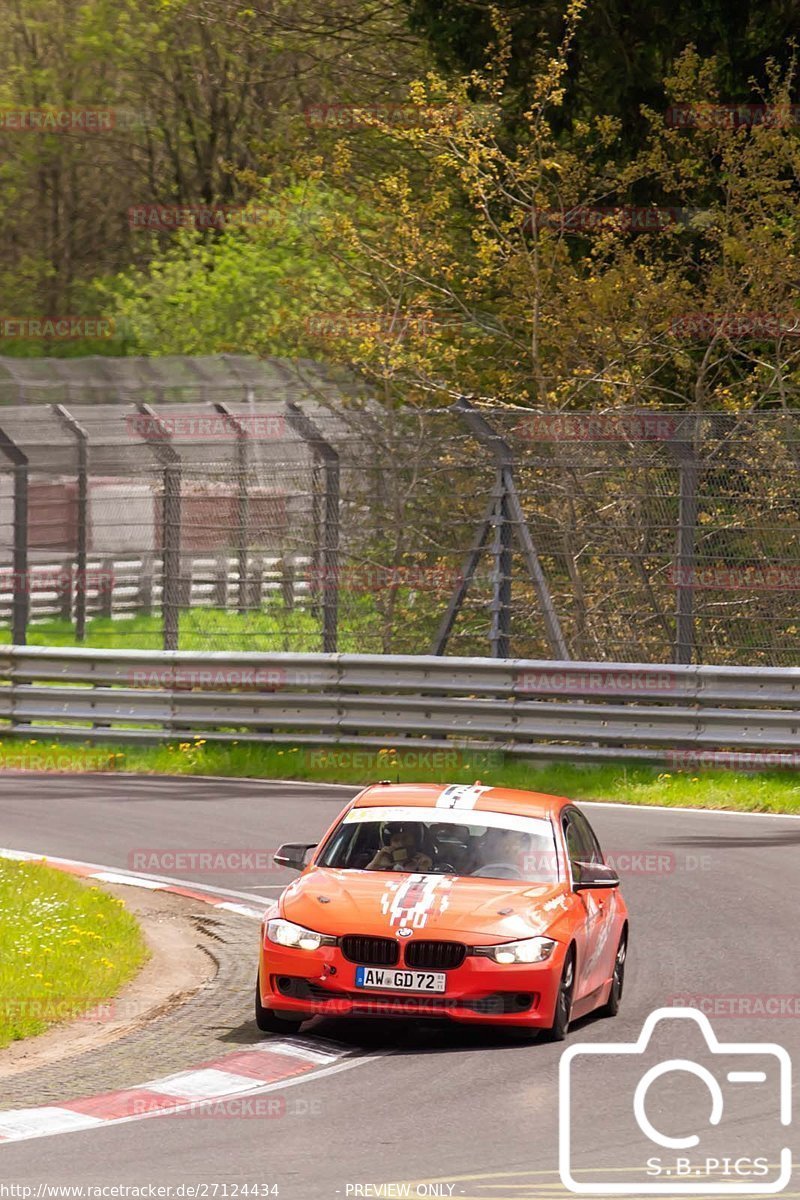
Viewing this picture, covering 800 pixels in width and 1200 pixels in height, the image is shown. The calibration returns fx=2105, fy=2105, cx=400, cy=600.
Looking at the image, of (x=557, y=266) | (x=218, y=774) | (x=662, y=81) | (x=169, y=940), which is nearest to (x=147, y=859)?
(x=169, y=940)

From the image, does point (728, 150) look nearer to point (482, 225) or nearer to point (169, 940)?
point (482, 225)

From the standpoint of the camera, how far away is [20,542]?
23797mm

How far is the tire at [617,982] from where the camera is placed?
1066cm

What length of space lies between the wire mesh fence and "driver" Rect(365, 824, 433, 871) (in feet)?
31.9

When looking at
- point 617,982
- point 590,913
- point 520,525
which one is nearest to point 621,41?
point 520,525

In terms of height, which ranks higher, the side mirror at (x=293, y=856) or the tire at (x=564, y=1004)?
the side mirror at (x=293, y=856)

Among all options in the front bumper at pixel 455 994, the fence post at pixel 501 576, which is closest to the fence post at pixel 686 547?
the fence post at pixel 501 576

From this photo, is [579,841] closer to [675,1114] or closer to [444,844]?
[444,844]

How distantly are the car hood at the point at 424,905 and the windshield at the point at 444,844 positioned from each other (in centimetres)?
15

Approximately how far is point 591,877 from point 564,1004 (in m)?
0.90

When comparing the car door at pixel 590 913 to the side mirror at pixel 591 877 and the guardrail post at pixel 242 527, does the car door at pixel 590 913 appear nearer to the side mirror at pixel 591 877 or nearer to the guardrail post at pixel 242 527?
the side mirror at pixel 591 877

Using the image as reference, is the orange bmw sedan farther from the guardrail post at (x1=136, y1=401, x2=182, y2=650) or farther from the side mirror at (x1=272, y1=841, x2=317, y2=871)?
the guardrail post at (x1=136, y1=401, x2=182, y2=650)

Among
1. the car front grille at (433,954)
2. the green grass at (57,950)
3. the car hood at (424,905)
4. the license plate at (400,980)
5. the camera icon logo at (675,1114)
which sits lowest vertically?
the green grass at (57,950)

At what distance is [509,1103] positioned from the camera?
8523 mm
